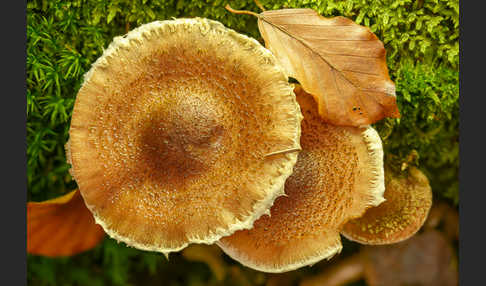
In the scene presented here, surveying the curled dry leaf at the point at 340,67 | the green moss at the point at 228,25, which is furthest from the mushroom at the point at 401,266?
the curled dry leaf at the point at 340,67

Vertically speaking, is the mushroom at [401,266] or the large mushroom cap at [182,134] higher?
the large mushroom cap at [182,134]

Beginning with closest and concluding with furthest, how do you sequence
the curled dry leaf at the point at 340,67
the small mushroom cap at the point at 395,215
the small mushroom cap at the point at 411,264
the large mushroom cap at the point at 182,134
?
the large mushroom cap at the point at 182,134 → the curled dry leaf at the point at 340,67 → the small mushroom cap at the point at 395,215 → the small mushroom cap at the point at 411,264

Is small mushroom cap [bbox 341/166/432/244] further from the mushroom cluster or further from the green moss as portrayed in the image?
the mushroom cluster

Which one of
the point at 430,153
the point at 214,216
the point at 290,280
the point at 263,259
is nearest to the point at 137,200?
the point at 214,216

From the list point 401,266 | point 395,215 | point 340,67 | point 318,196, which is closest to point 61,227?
point 318,196

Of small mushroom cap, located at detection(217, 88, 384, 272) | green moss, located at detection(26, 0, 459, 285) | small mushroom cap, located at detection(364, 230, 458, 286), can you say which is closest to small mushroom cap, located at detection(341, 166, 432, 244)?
green moss, located at detection(26, 0, 459, 285)

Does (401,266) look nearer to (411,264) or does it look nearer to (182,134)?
(411,264)

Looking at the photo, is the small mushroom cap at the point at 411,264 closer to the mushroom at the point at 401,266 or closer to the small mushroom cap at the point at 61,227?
the mushroom at the point at 401,266
